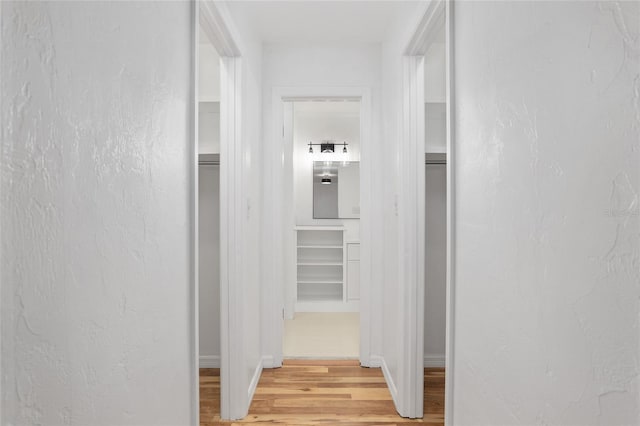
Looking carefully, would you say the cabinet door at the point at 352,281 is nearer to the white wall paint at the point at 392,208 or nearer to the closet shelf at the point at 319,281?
the closet shelf at the point at 319,281

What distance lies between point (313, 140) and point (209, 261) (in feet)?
8.30

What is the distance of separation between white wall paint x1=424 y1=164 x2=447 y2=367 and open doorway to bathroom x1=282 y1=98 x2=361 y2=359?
5.40ft

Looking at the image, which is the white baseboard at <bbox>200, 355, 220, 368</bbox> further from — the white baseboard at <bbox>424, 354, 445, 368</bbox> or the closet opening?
the white baseboard at <bbox>424, 354, 445, 368</bbox>

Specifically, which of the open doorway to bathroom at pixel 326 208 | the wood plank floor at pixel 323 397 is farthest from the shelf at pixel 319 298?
the wood plank floor at pixel 323 397

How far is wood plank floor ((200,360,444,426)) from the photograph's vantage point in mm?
2521

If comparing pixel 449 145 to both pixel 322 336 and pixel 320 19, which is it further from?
pixel 322 336

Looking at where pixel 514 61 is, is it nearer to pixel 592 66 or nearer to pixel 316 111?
pixel 592 66

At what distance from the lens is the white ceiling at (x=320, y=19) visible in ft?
8.75

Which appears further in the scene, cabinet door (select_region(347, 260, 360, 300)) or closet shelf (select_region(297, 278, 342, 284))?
closet shelf (select_region(297, 278, 342, 284))

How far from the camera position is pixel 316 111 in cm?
527

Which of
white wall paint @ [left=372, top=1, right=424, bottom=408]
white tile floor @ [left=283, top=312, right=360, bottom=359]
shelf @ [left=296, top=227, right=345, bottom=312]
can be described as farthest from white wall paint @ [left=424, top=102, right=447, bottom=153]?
shelf @ [left=296, top=227, right=345, bottom=312]

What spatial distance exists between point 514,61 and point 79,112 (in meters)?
1.02

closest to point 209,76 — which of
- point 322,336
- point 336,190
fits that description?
point 336,190

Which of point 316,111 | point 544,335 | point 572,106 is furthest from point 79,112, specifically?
point 316,111
